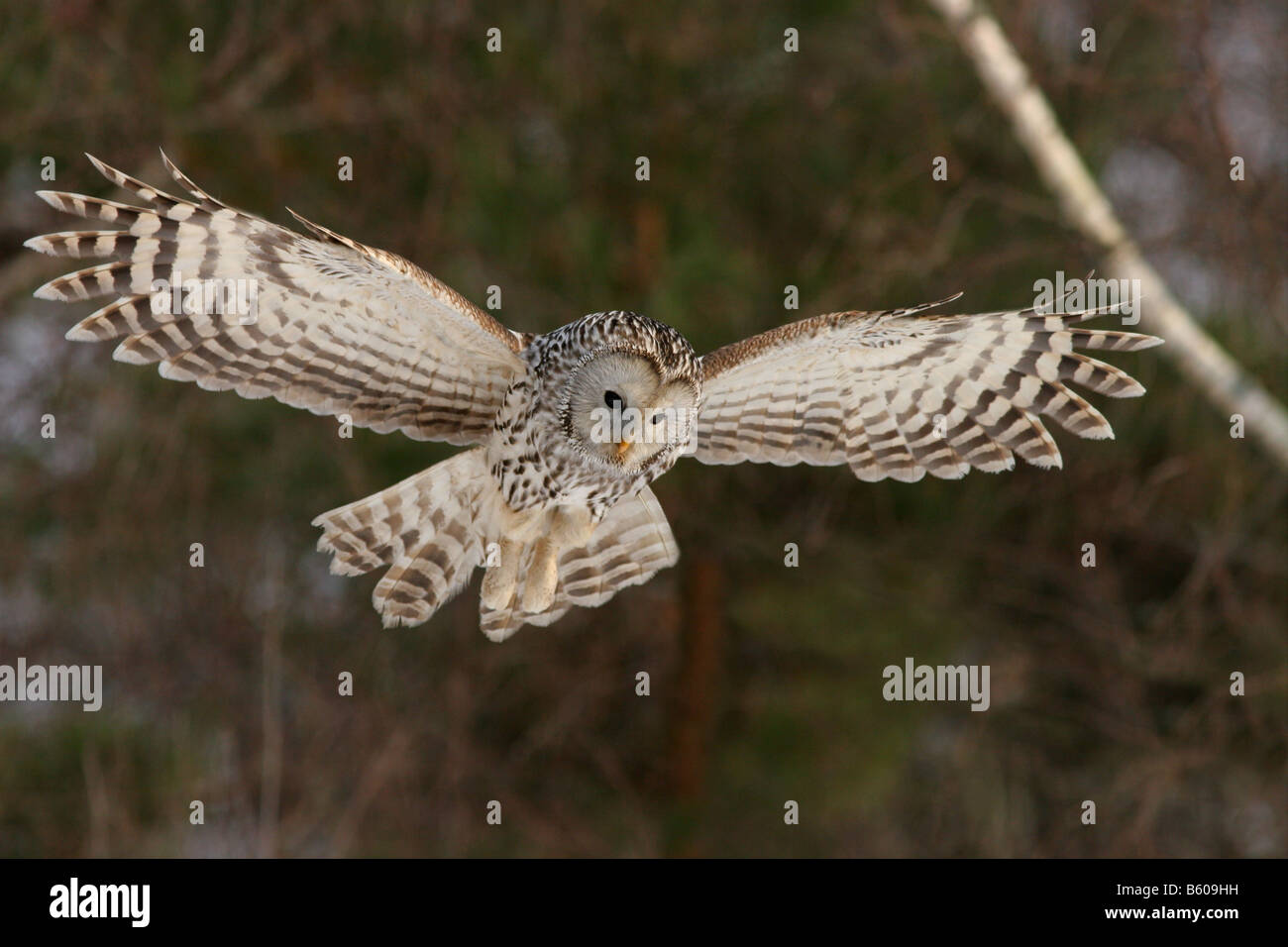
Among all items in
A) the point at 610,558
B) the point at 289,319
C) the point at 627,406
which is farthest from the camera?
the point at 610,558

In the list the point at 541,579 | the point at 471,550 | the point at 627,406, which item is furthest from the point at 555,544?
the point at 627,406

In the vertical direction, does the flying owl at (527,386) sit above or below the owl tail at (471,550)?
above

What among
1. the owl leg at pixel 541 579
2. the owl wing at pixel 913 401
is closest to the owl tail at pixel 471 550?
the owl leg at pixel 541 579

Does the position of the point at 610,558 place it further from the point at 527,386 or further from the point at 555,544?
the point at 527,386

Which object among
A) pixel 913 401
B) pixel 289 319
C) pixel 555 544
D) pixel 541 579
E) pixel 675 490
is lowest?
pixel 541 579

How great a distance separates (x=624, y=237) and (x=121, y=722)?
3.76 m

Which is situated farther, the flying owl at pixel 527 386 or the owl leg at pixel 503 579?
the owl leg at pixel 503 579

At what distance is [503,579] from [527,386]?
0.58 metres

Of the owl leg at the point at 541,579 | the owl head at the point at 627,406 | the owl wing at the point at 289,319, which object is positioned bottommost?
the owl leg at the point at 541,579

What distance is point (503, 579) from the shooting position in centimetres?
468

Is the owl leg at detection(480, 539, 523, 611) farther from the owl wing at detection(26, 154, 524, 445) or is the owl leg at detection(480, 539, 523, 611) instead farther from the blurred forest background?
the blurred forest background

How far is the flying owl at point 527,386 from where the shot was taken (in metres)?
4.18

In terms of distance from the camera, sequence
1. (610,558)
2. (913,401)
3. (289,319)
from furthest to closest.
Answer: (913,401)
(610,558)
(289,319)

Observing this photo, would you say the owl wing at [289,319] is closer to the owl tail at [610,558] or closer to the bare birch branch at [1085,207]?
the owl tail at [610,558]
